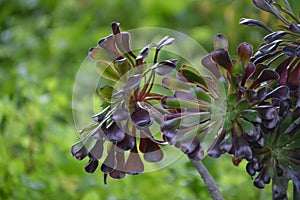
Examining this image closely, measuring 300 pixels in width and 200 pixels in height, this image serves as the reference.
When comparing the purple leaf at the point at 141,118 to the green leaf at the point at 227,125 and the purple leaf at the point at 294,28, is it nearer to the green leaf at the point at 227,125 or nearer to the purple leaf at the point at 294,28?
the green leaf at the point at 227,125

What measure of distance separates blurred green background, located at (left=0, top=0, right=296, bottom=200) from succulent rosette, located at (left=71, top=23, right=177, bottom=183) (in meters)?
0.41

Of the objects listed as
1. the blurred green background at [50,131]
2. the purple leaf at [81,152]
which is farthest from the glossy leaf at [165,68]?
the blurred green background at [50,131]

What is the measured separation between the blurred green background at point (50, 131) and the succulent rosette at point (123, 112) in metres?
0.41

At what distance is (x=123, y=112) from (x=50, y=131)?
34.4 inches

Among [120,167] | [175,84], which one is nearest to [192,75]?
[175,84]

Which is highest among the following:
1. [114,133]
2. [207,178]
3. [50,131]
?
[114,133]

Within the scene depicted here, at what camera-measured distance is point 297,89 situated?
27.2 inches

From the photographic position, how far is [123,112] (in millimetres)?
620

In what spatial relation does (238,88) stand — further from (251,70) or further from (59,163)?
(59,163)

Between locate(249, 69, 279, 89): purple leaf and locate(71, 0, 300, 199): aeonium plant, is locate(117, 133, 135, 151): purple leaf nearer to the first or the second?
locate(71, 0, 300, 199): aeonium plant

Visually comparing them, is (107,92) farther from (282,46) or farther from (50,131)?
(50,131)

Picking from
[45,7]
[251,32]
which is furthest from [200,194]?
[45,7]

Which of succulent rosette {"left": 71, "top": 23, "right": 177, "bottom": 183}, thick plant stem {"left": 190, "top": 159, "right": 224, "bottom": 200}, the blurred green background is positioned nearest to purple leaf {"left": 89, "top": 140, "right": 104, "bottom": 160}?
succulent rosette {"left": 71, "top": 23, "right": 177, "bottom": 183}

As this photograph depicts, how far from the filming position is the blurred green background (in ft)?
3.92
